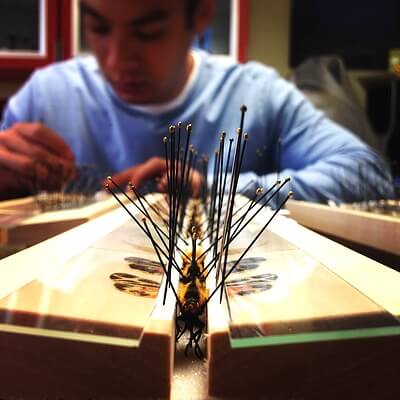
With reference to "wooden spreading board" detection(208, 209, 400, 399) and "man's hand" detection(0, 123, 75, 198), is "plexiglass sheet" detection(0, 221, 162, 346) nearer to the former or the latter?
"wooden spreading board" detection(208, 209, 400, 399)

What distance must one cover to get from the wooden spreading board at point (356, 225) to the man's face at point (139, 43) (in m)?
0.87

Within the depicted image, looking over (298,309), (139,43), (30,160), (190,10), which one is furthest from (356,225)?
(190,10)

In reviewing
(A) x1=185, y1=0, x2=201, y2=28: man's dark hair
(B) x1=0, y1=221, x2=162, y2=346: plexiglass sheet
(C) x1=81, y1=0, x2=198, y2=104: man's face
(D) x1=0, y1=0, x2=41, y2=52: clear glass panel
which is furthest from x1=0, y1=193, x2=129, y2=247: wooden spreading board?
(D) x1=0, y1=0, x2=41, y2=52: clear glass panel

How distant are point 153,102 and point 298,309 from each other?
52.9 inches

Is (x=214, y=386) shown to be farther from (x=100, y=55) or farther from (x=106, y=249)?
(x=100, y=55)

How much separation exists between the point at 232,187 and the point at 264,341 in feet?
0.38

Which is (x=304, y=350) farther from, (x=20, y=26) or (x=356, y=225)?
(x=20, y=26)

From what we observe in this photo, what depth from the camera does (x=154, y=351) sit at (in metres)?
0.23

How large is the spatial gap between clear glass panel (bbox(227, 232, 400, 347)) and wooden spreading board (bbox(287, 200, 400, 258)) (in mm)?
215

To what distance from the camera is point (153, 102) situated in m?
1.54

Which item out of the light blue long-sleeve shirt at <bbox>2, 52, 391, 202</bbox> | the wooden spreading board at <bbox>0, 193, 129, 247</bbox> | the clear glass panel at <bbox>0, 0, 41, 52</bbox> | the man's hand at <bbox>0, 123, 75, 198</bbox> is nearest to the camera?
the wooden spreading board at <bbox>0, 193, 129, 247</bbox>

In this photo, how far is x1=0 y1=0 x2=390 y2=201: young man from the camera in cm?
138

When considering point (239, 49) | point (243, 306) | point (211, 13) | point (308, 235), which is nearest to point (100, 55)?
point (211, 13)

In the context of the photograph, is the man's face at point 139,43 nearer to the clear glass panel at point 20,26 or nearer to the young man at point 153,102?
the young man at point 153,102
